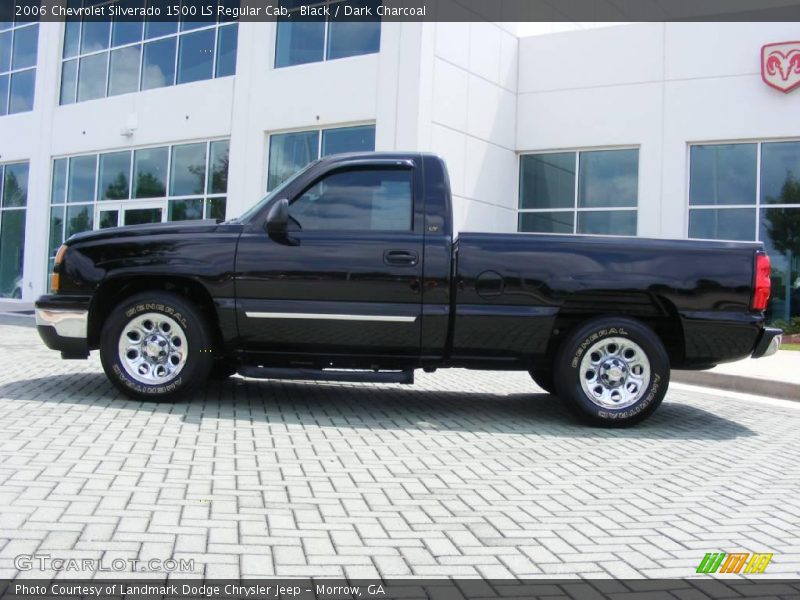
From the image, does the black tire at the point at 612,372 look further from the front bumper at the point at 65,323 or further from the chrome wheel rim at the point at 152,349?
the front bumper at the point at 65,323

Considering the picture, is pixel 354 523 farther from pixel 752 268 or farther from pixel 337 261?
pixel 752 268

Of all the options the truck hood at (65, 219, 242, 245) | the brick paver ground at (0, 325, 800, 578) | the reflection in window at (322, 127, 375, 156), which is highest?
the reflection in window at (322, 127, 375, 156)

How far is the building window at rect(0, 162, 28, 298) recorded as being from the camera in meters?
24.2

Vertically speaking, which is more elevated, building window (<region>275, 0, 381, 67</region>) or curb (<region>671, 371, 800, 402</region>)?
building window (<region>275, 0, 381, 67</region>)

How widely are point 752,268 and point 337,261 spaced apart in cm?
322

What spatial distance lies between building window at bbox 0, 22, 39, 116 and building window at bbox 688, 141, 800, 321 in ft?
64.7

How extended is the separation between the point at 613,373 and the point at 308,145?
Answer: 42.3 feet

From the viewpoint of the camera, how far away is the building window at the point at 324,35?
1698 centimetres

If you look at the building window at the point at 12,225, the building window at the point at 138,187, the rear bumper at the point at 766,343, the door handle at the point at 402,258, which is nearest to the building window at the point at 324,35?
the building window at the point at 138,187

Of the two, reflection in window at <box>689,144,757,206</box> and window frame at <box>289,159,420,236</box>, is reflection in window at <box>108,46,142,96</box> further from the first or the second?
window frame at <box>289,159,420,236</box>

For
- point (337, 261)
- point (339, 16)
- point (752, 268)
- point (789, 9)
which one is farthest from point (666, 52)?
point (337, 261)

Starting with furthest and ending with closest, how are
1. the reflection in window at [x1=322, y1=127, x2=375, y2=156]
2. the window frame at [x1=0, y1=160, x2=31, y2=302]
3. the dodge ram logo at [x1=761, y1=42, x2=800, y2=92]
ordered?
the window frame at [x1=0, y1=160, x2=31, y2=302], the reflection in window at [x1=322, y1=127, x2=375, y2=156], the dodge ram logo at [x1=761, y1=42, x2=800, y2=92]

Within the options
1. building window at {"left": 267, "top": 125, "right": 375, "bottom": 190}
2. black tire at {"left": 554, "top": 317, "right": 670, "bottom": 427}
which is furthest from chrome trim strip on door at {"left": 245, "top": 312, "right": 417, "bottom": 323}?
building window at {"left": 267, "top": 125, "right": 375, "bottom": 190}

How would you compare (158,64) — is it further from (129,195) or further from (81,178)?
(81,178)
